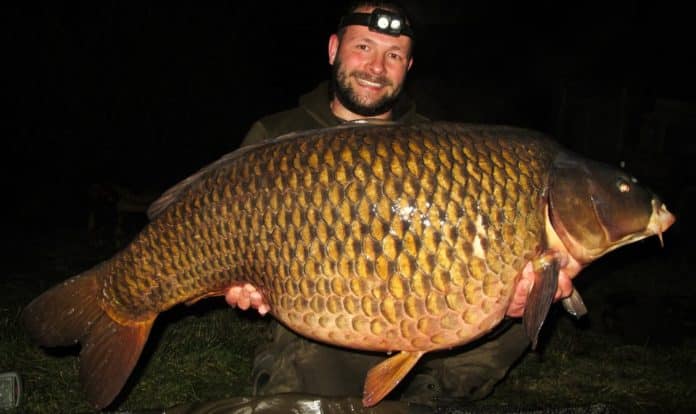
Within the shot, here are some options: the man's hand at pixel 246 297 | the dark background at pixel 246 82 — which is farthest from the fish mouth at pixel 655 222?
the dark background at pixel 246 82

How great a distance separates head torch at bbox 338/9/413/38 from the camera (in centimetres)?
225

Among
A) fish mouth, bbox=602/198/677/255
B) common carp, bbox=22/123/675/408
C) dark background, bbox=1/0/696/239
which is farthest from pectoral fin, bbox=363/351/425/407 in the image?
dark background, bbox=1/0/696/239

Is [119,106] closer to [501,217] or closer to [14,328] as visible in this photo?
[14,328]

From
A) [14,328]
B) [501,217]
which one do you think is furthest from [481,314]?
[14,328]

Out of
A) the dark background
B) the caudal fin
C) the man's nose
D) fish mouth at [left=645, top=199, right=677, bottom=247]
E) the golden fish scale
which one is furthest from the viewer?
the dark background

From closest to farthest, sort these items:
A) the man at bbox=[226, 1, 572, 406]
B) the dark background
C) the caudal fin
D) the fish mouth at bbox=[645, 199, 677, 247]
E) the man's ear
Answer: the fish mouth at bbox=[645, 199, 677, 247], the caudal fin, the man at bbox=[226, 1, 572, 406], the man's ear, the dark background

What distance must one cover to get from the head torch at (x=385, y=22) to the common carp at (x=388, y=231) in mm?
759

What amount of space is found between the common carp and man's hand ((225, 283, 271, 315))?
89 mm

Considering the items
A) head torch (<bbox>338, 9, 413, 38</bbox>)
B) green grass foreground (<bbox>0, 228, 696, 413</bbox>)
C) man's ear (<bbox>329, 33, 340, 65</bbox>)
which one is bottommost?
green grass foreground (<bbox>0, 228, 696, 413</bbox>)

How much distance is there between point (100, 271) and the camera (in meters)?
1.75

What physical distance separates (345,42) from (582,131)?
679 cm

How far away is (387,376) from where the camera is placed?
1672 mm

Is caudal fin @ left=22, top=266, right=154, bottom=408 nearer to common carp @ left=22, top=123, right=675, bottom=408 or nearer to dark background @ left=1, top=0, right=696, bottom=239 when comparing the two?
common carp @ left=22, top=123, right=675, bottom=408

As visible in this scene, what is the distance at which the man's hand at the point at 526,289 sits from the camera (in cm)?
157
